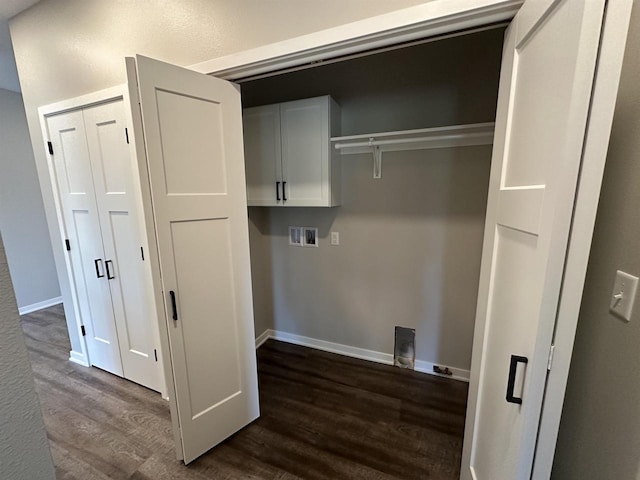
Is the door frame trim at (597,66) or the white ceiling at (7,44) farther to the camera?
the white ceiling at (7,44)

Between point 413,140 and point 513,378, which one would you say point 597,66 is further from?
point 413,140

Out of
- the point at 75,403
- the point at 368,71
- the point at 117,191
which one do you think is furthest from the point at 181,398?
the point at 368,71

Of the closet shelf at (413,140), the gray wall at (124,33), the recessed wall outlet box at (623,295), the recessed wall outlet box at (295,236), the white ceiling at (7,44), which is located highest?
the white ceiling at (7,44)

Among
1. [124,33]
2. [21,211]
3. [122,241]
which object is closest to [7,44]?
[124,33]

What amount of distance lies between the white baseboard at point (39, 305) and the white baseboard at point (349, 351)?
10.9ft

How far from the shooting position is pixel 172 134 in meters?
1.36

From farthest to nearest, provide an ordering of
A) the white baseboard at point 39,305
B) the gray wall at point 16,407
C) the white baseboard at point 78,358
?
the white baseboard at point 39,305 < the white baseboard at point 78,358 < the gray wall at point 16,407

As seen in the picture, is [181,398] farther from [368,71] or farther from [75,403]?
[368,71]

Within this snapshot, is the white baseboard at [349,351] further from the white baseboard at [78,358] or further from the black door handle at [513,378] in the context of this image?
the black door handle at [513,378]

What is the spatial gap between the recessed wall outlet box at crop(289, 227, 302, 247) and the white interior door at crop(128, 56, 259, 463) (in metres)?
1.00

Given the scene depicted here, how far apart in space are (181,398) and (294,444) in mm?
783

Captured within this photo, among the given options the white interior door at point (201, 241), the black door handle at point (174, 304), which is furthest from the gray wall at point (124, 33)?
the black door handle at point (174, 304)

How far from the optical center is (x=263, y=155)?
2.43 m

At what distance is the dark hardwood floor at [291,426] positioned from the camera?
1632mm
